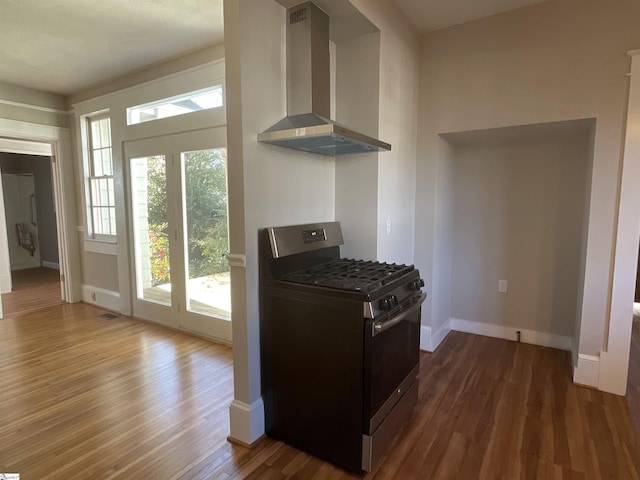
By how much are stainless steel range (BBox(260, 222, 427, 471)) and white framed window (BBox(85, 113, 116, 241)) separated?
334 cm

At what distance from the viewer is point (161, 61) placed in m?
3.51

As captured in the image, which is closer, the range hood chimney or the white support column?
the range hood chimney

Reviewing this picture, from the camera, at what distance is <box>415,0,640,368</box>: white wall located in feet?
7.86

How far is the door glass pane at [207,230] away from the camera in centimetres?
326

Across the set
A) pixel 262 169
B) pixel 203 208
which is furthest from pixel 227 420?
pixel 203 208

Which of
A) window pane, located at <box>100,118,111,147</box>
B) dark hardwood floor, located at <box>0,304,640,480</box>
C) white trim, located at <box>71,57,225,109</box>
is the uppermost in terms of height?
white trim, located at <box>71,57,225,109</box>

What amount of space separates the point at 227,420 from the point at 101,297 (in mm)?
3375

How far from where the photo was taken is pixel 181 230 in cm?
353

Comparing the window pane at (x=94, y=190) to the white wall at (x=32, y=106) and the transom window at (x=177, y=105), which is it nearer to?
the white wall at (x=32, y=106)

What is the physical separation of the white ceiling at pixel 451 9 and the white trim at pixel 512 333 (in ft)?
9.33

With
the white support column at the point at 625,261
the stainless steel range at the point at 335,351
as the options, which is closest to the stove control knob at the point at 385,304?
the stainless steel range at the point at 335,351

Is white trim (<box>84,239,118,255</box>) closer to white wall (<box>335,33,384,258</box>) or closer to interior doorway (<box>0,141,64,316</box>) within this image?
interior doorway (<box>0,141,64,316</box>)

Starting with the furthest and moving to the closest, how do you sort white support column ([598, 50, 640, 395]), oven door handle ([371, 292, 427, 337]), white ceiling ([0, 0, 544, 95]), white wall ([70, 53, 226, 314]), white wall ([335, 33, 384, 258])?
white wall ([70, 53, 226, 314]) → white ceiling ([0, 0, 544, 95]) → white wall ([335, 33, 384, 258]) → white support column ([598, 50, 640, 395]) → oven door handle ([371, 292, 427, 337])

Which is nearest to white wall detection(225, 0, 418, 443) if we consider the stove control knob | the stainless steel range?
the stainless steel range
